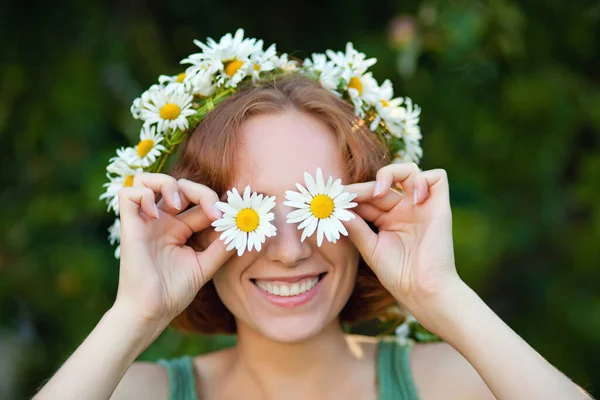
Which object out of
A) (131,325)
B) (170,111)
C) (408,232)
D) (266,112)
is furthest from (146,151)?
(408,232)

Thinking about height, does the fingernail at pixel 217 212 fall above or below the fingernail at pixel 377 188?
below

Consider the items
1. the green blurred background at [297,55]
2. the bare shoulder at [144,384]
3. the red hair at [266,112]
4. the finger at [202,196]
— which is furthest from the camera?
the green blurred background at [297,55]

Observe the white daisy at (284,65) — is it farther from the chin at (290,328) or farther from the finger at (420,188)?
the chin at (290,328)

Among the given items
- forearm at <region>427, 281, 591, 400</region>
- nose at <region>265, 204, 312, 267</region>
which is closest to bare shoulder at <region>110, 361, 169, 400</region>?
nose at <region>265, 204, 312, 267</region>

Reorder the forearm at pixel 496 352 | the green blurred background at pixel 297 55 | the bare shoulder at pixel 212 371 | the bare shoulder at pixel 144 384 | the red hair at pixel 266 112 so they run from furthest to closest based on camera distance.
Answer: the green blurred background at pixel 297 55
the bare shoulder at pixel 212 371
the bare shoulder at pixel 144 384
the red hair at pixel 266 112
the forearm at pixel 496 352

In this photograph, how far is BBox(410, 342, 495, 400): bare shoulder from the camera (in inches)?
75.2

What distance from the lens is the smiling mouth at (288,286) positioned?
5.94 feet

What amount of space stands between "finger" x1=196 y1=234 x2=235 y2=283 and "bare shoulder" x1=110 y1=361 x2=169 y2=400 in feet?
1.26

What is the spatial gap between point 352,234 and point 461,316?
12.3 inches

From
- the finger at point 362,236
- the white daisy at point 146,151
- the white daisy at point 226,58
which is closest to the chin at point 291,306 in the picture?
the finger at point 362,236

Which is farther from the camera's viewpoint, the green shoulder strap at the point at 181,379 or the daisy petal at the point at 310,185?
the green shoulder strap at the point at 181,379

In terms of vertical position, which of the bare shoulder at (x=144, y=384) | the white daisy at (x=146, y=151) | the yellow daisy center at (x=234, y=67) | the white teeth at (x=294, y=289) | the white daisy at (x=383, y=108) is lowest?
the bare shoulder at (x=144, y=384)

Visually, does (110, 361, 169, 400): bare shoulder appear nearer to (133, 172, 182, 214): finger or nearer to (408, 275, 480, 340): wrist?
(133, 172, 182, 214): finger

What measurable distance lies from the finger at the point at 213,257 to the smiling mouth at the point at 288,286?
100 mm
